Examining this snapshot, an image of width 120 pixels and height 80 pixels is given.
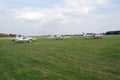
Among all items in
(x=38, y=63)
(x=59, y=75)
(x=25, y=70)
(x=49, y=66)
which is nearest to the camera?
(x=59, y=75)

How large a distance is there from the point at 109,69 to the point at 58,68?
4.05m

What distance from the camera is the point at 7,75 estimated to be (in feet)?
56.6

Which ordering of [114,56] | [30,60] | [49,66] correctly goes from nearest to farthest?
[49,66] < [30,60] < [114,56]

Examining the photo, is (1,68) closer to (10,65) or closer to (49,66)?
(10,65)

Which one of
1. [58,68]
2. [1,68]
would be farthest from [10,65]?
[58,68]

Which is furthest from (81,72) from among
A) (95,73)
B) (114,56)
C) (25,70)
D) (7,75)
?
(114,56)

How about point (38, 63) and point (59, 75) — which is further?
point (38, 63)

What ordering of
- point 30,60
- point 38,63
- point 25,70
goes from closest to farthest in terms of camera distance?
point 25,70, point 38,63, point 30,60

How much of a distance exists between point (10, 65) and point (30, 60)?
8.79ft

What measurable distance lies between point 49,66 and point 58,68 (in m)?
1.10

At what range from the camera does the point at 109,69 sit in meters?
19.3

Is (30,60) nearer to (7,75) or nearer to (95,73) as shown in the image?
(7,75)

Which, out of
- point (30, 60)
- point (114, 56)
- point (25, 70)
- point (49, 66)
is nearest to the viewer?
point (25, 70)

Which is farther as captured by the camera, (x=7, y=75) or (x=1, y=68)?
(x=1, y=68)
